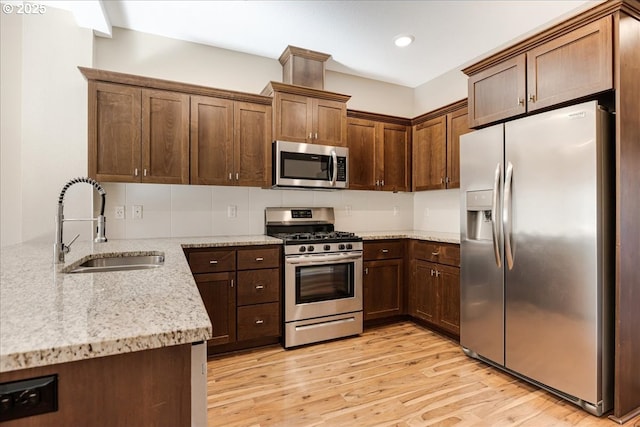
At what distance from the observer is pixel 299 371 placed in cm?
248

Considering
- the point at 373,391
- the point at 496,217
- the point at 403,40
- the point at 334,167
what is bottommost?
the point at 373,391

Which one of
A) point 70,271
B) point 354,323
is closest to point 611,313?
point 354,323

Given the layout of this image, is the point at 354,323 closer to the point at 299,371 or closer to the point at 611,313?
the point at 299,371

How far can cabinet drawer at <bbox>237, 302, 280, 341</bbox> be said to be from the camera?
2799mm

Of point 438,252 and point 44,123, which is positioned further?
point 438,252

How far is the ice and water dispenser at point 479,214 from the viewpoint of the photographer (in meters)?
2.49

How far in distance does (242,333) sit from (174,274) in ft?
5.46

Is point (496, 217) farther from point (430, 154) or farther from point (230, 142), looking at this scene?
point (230, 142)

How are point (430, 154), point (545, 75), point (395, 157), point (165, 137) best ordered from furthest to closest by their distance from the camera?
point (395, 157)
point (430, 154)
point (165, 137)
point (545, 75)

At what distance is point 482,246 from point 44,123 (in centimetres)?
349

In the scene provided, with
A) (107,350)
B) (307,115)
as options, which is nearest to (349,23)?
(307,115)

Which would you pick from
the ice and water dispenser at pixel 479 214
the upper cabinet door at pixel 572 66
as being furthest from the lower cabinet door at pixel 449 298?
the upper cabinet door at pixel 572 66

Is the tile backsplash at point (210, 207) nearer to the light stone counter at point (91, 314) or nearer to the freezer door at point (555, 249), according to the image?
the light stone counter at point (91, 314)

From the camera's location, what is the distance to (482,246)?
2.52 metres
